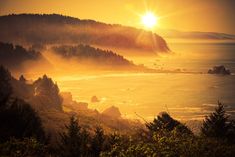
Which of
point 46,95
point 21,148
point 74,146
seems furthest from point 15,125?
point 46,95

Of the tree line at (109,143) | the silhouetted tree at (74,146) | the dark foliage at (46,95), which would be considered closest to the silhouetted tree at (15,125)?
the tree line at (109,143)

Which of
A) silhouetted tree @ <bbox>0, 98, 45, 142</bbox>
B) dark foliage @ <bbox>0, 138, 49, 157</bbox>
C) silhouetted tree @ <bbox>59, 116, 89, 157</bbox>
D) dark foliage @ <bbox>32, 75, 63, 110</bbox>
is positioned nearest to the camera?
dark foliage @ <bbox>0, 138, 49, 157</bbox>

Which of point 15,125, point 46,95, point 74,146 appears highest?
point 46,95

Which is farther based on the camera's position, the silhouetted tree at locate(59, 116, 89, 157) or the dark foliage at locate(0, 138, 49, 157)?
the silhouetted tree at locate(59, 116, 89, 157)

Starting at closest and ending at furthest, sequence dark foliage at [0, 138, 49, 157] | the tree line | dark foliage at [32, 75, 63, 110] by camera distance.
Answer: dark foliage at [0, 138, 49, 157] → the tree line → dark foliage at [32, 75, 63, 110]

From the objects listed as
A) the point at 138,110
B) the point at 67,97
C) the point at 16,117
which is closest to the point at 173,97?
the point at 138,110

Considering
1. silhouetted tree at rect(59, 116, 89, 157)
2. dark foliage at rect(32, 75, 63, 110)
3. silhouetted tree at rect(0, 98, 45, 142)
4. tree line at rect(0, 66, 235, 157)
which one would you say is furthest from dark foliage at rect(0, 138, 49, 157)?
dark foliage at rect(32, 75, 63, 110)

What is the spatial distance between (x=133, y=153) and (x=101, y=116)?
3588 inches

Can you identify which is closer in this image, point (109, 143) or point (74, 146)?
point (74, 146)

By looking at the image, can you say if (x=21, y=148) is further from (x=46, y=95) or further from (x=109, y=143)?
(x=46, y=95)

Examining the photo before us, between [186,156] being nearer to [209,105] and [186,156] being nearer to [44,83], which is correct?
[44,83]

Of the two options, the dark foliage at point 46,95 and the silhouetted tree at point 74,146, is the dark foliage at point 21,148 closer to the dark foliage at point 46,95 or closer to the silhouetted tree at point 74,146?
the silhouetted tree at point 74,146

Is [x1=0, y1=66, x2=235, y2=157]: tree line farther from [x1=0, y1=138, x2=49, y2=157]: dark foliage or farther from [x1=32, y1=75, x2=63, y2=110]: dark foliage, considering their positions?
[x1=32, y1=75, x2=63, y2=110]: dark foliage

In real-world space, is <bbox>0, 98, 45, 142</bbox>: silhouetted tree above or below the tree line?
above
